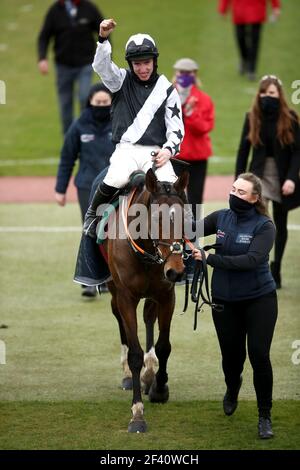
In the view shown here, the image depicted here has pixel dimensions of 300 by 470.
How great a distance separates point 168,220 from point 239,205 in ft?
1.95

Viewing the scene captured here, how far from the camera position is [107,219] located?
28.1 feet

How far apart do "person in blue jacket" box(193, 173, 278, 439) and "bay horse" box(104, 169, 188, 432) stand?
346 millimetres

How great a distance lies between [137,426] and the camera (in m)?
7.73

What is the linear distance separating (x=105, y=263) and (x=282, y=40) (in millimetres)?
18201

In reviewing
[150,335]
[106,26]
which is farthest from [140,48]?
[150,335]

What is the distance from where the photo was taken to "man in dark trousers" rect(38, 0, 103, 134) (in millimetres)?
17562

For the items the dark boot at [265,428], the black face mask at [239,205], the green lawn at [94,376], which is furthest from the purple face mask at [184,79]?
the dark boot at [265,428]

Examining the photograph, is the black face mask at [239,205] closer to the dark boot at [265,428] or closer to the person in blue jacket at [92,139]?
the dark boot at [265,428]

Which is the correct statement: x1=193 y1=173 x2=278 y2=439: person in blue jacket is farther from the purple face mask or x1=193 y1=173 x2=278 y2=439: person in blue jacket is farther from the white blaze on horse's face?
the purple face mask

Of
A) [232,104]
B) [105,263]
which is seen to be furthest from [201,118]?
[232,104]

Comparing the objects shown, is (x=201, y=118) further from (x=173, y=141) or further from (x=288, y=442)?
(x=288, y=442)

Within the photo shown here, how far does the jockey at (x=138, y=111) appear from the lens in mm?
8305

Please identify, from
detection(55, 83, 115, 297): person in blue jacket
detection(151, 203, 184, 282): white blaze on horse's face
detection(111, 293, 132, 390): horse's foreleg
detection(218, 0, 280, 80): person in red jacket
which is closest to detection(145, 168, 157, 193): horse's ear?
detection(151, 203, 184, 282): white blaze on horse's face

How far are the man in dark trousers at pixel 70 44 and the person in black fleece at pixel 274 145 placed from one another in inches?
250
